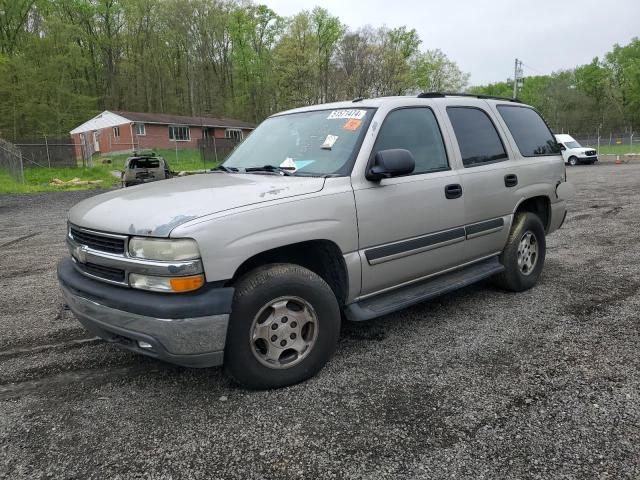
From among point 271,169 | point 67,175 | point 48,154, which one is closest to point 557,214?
point 271,169

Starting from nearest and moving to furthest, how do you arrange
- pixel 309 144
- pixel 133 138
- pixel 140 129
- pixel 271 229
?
1. pixel 271 229
2. pixel 309 144
3. pixel 133 138
4. pixel 140 129

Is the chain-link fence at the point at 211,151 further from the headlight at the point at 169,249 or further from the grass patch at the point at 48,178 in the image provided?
the headlight at the point at 169,249

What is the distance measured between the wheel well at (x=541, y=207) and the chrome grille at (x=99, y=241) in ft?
12.8

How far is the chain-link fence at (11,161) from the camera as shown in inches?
804

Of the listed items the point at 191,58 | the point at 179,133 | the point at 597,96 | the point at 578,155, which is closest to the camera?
the point at 578,155

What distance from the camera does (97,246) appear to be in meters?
2.92

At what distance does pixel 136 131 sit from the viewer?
42.0 metres

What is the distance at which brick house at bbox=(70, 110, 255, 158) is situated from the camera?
136ft

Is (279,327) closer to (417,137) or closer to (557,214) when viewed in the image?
(417,137)

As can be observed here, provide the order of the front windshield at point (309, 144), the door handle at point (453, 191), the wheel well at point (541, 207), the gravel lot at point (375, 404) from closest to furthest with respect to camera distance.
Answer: the gravel lot at point (375, 404) < the front windshield at point (309, 144) < the door handle at point (453, 191) < the wheel well at point (541, 207)

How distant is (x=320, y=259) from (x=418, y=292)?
0.91 meters

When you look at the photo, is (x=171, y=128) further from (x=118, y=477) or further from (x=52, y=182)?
(x=118, y=477)

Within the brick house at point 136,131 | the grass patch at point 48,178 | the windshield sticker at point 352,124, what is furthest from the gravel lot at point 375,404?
the brick house at point 136,131

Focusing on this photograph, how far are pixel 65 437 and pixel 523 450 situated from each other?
7.94ft
